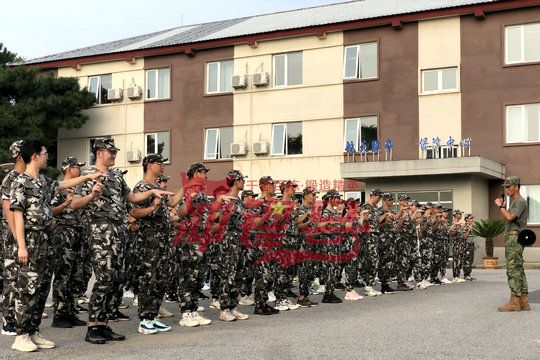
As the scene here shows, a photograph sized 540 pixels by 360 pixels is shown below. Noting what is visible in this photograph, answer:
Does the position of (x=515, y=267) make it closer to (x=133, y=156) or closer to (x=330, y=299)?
(x=330, y=299)

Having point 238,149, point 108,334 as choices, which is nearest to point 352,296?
point 108,334

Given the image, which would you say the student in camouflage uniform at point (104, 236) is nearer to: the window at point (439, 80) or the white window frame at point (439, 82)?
the white window frame at point (439, 82)

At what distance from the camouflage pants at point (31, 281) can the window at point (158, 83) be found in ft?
84.7

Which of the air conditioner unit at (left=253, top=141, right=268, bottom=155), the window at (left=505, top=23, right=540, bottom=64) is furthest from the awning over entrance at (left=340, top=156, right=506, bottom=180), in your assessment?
the air conditioner unit at (left=253, top=141, right=268, bottom=155)

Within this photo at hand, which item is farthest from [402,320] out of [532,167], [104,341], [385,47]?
[385,47]

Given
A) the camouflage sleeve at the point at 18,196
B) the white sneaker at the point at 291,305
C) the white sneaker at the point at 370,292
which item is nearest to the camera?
the camouflage sleeve at the point at 18,196

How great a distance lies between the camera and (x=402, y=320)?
1020cm

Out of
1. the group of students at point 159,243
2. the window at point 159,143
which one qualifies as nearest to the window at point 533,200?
the group of students at point 159,243

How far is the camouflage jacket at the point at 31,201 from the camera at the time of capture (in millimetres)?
7559

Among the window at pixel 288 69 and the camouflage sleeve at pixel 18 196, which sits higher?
the window at pixel 288 69

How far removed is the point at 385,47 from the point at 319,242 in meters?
17.4

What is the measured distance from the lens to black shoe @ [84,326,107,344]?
26.6ft

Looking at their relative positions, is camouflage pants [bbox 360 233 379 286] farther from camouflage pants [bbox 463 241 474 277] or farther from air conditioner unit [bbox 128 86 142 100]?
air conditioner unit [bbox 128 86 142 100]

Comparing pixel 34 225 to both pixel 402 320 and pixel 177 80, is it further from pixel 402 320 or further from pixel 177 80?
pixel 177 80
